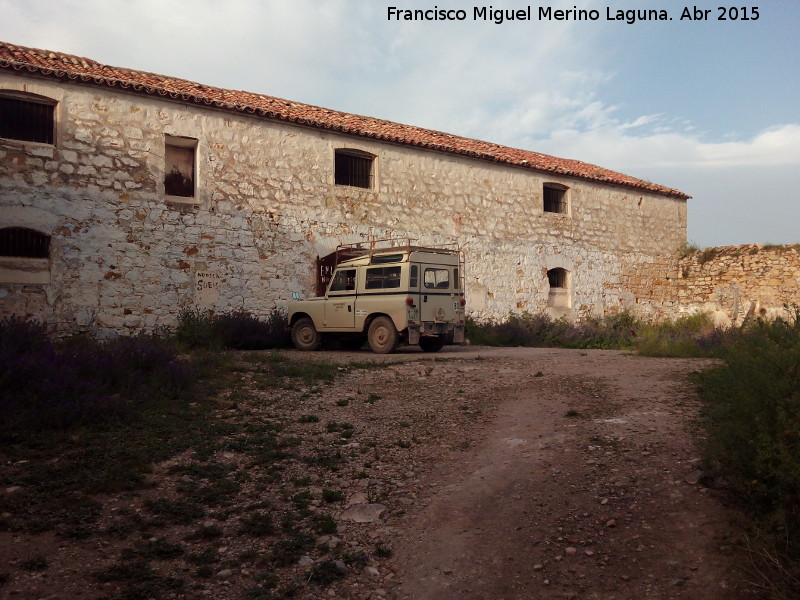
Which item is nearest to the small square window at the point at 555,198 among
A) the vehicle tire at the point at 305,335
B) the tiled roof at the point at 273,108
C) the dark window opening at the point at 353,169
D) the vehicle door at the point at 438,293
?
the tiled roof at the point at 273,108

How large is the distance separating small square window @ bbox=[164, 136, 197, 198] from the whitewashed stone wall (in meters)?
0.29

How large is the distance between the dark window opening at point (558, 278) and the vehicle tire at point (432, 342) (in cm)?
768

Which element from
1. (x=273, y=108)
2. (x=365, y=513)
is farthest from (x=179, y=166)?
(x=365, y=513)

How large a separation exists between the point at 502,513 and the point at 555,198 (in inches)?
622

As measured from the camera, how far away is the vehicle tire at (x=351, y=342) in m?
11.7

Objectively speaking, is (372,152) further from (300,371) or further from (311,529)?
(311,529)

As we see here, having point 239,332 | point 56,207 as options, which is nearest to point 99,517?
point 239,332

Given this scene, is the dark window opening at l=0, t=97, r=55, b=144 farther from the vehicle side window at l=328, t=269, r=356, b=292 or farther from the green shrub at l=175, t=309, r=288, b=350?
the vehicle side window at l=328, t=269, r=356, b=292

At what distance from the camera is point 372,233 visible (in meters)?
14.6

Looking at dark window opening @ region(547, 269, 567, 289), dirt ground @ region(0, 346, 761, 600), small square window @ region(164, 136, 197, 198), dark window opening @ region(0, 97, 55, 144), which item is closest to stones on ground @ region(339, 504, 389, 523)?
dirt ground @ region(0, 346, 761, 600)

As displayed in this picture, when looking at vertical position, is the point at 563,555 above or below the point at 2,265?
below

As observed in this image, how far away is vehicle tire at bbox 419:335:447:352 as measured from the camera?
11.5m

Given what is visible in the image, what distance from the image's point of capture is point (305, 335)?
11.9 metres

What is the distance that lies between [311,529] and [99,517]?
1376mm
